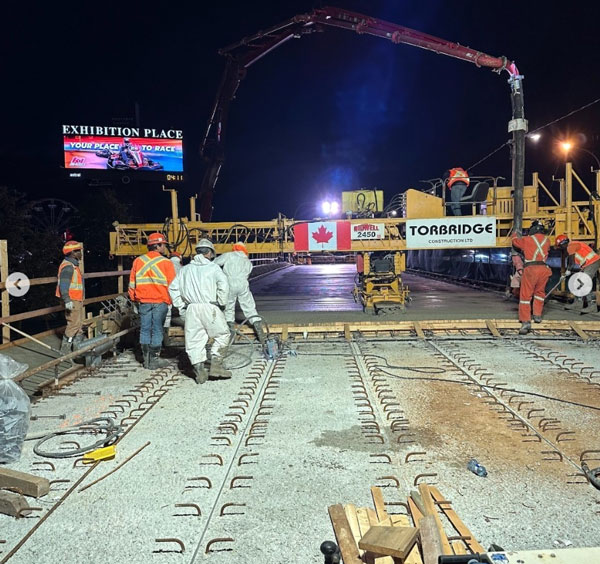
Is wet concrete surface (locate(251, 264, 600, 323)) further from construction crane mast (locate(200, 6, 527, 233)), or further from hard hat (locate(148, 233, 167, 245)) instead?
hard hat (locate(148, 233, 167, 245))

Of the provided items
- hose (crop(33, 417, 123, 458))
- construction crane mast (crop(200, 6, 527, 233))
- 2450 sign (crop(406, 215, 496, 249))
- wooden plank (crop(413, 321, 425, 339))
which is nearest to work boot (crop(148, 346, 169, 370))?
hose (crop(33, 417, 123, 458))

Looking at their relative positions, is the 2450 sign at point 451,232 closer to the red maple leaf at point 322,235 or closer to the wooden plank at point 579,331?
the red maple leaf at point 322,235

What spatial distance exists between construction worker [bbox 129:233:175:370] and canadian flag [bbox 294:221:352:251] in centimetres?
376


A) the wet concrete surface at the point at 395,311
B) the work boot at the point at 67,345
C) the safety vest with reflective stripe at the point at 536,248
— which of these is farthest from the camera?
the wet concrete surface at the point at 395,311

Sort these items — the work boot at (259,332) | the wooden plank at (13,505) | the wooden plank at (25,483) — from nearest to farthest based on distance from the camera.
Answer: the wooden plank at (13,505), the wooden plank at (25,483), the work boot at (259,332)

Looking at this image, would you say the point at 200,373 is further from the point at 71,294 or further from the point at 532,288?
the point at 532,288

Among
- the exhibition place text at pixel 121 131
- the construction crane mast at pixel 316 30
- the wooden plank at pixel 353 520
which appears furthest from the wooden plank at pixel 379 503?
the exhibition place text at pixel 121 131

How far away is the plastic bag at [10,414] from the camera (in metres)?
3.60

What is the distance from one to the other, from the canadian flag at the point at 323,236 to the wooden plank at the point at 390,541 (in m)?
7.62

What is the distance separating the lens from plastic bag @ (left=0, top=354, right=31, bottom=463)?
3596mm

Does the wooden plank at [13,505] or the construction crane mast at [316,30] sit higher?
the construction crane mast at [316,30]

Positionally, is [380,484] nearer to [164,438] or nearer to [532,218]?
[164,438]

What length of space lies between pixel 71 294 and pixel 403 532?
20.0 feet

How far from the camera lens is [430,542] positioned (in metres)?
2.27
